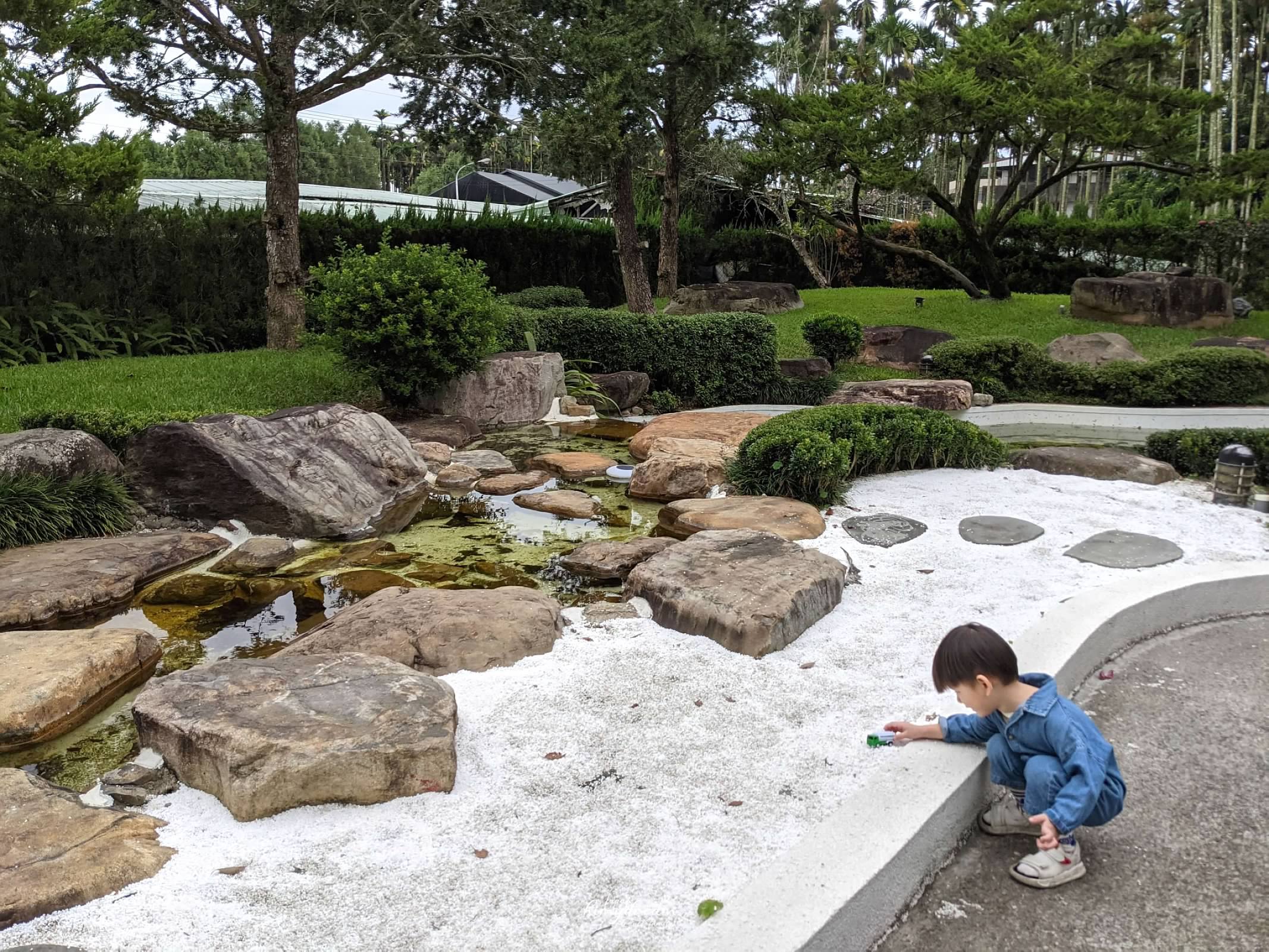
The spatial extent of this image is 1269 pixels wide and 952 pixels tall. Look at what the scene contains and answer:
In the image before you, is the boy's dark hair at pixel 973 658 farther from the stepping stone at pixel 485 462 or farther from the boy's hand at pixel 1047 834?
the stepping stone at pixel 485 462

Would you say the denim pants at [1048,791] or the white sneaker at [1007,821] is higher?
the denim pants at [1048,791]

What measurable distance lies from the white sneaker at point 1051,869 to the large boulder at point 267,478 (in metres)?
4.65

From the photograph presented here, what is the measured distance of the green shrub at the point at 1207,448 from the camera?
751 centimetres

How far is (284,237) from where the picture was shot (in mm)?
13312

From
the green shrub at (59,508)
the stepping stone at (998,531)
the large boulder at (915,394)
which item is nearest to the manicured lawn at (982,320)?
the large boulder at (915,394)

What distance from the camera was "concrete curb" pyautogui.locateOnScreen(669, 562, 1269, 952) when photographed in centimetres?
226

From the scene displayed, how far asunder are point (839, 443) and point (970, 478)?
1.28 m

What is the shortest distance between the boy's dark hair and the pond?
7.62 ft

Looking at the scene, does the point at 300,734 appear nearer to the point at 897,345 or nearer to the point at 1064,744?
the point at 1064,744

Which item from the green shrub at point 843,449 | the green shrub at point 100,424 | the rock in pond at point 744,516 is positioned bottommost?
the rock in pond at point 744,516

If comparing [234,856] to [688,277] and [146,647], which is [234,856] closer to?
[146,647]

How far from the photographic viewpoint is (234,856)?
2695mm

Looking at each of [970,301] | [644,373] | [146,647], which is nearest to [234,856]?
[146,647]

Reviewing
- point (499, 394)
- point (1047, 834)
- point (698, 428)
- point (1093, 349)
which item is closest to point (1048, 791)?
point (1047, 834)
